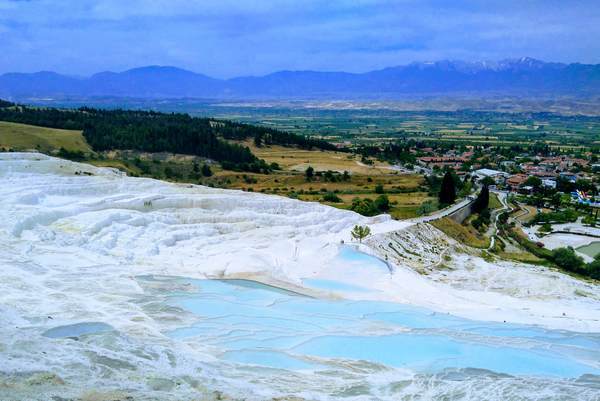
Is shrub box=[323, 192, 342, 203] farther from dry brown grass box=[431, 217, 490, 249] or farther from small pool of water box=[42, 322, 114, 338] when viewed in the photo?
small pool of water box=[42, 322, 114, 338]

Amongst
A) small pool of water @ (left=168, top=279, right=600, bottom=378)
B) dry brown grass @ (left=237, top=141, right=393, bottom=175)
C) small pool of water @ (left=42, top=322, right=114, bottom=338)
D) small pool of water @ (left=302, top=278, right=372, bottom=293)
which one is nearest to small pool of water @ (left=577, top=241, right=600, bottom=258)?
small pool of water @ (left=302, top=278, right=372, bottom=293)

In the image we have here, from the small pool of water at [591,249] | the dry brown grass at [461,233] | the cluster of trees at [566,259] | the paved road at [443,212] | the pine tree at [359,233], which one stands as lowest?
the small pool of water at [591,249]

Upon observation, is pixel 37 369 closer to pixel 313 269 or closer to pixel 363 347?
pixel 363 347

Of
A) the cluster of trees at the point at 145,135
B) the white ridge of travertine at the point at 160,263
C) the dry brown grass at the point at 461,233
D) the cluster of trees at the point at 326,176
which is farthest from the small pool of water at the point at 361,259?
the cluster of trees at the point at 145,135

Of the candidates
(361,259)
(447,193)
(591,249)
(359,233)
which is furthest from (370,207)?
(361,259)

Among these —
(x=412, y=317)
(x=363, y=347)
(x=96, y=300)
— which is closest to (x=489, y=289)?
(x=412, y=317)

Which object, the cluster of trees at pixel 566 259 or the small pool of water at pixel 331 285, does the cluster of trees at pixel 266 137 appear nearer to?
the cluster of trees at pixel 566 259

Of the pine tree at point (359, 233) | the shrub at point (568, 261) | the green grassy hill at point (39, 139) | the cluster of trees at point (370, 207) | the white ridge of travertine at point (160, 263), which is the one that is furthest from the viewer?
the green grassy hill at point (39, 139)

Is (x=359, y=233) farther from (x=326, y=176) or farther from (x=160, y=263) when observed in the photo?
(x=326, y=176)
